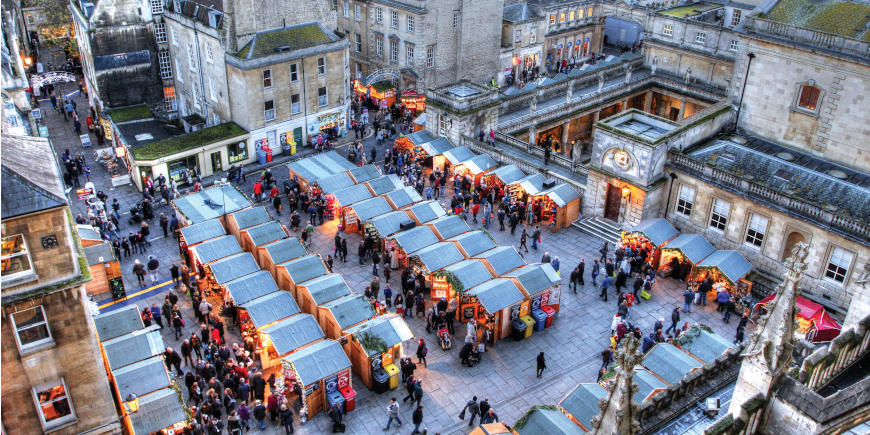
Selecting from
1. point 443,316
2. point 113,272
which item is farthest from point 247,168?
point 443,316

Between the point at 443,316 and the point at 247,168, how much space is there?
23.3 m

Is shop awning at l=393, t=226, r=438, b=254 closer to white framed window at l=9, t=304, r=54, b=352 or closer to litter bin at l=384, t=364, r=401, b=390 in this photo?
litter bin at l=384, t=364, r=401, b=390

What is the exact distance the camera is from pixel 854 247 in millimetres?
31391

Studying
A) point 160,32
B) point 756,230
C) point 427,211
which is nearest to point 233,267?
point 427,211

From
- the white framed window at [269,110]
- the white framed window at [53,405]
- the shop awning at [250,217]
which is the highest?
the white framed window at [53,405]

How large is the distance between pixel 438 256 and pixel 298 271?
22.0 feet

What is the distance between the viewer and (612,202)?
39.7 metres

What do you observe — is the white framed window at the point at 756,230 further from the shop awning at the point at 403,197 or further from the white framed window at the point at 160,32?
the white framed window at the point at 160,32

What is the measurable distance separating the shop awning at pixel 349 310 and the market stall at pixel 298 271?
2540 mm

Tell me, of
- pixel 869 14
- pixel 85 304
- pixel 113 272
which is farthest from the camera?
pixel 869 14

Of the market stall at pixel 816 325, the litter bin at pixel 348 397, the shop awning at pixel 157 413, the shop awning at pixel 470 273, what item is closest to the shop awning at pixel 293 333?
the litter bin at pixel 348 397

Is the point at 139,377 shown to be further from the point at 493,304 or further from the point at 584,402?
the point at 584,402

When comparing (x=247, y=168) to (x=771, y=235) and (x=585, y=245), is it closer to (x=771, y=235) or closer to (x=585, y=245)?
(x=585, y=245)

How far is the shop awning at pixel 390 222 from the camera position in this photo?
35656 millimetres
